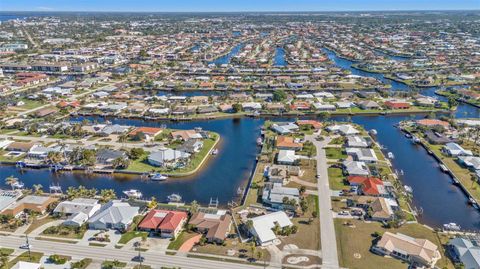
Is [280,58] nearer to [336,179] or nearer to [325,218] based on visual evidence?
[336,179]

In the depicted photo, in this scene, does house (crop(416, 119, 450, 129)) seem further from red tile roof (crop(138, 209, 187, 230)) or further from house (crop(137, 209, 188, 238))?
red tile roof (crop(138, 209, 187, 230))

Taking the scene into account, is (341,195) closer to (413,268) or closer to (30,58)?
(413,268)

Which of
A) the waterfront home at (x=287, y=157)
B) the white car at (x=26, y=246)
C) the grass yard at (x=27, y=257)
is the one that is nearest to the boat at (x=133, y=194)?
the white car at (x=26, y=246)

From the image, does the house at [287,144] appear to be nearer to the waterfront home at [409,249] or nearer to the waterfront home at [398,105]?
the waterfront home at [409,249]

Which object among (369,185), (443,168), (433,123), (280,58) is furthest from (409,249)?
(280,58)

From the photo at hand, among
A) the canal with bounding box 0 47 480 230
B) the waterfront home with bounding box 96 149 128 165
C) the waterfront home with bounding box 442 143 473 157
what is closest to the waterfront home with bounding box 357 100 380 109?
the canal with bounding box 0 47 480 230

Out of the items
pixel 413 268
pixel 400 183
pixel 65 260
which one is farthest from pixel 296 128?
pixel 65 260

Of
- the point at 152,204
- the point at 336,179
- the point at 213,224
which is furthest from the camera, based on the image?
the point at 336,179
